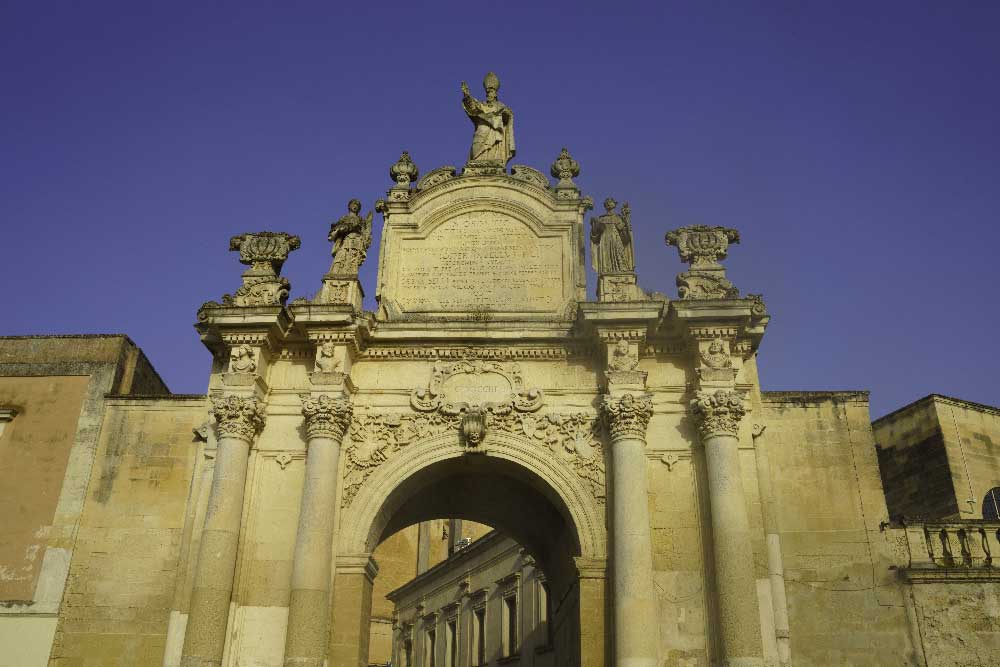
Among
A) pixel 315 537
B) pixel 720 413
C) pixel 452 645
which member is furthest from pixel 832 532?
pixel 452 645

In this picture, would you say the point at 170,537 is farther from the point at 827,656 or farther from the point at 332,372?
the point at 827,656

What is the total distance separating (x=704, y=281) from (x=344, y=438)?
5.76 m

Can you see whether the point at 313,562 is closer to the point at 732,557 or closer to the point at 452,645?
the point at 732,557

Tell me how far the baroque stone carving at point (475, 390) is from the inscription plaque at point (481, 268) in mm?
1050

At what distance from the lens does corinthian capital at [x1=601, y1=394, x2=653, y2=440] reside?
41.2 feet

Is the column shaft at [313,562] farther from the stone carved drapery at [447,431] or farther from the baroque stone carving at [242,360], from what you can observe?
the baroque stone carving at [242,360]

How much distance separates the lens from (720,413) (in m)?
12.5

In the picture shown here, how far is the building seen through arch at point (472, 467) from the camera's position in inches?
473

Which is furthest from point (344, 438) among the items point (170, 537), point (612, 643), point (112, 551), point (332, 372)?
point (612, 643)

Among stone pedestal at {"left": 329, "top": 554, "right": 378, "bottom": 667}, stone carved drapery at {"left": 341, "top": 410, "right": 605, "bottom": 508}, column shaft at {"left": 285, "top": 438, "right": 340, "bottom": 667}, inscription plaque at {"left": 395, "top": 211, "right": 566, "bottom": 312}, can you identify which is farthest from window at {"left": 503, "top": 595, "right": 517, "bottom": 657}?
column shaft at {"left": 285, "top": 438, "right": 340, "bottom": 667}

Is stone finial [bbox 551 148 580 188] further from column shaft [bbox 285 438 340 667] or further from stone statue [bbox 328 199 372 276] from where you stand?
column shaft [bbox 285 438 340 667]

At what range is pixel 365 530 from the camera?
12.6 m

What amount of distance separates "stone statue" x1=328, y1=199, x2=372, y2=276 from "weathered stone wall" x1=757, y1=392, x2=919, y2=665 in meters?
6.52

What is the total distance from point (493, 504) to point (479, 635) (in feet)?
54.0
